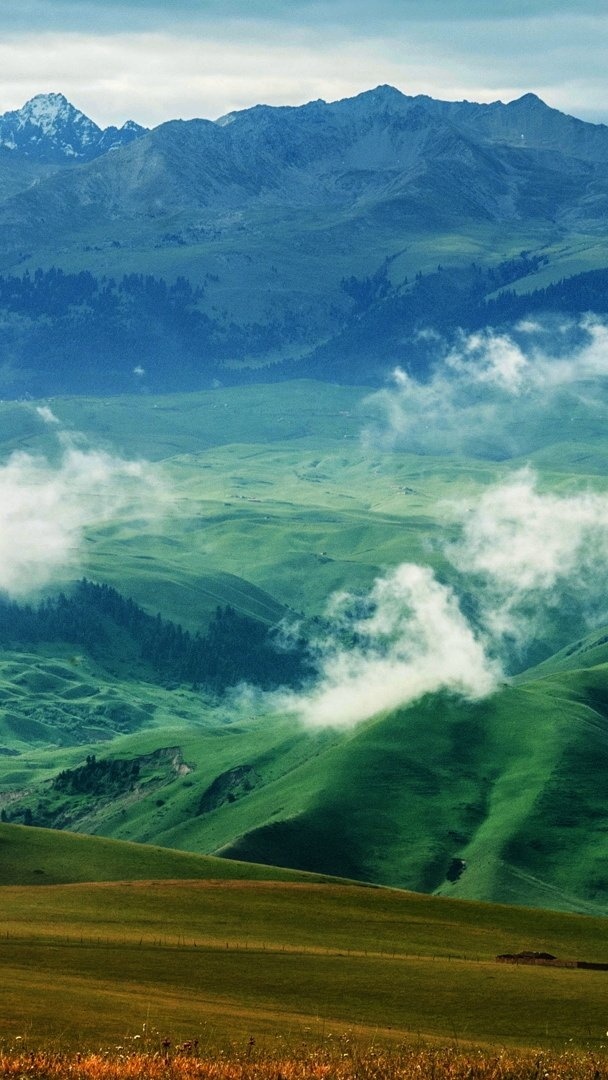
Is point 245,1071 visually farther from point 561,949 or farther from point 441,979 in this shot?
point 561,949

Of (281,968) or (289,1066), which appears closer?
(289,1066)

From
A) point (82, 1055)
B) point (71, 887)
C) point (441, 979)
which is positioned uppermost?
point (82, 1055)

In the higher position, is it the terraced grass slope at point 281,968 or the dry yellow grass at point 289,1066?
the dry yellow grass at point 289,1066

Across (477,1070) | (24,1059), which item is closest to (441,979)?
(477,1070)

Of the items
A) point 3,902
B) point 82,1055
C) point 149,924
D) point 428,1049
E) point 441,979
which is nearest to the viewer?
point 82,1055

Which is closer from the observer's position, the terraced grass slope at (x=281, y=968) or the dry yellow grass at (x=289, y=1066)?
the dry yellow grass at (x=289, y=1066)
